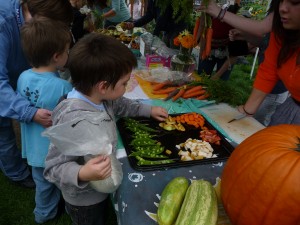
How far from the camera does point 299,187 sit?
0.80 m

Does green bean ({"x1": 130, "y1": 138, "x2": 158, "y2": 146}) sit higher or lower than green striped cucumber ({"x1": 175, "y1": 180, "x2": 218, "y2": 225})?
lower

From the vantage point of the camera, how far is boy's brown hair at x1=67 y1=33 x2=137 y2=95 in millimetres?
1227

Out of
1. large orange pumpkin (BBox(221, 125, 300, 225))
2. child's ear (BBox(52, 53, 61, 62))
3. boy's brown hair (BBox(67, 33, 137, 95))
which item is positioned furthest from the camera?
child's ear (BBox(52, 53, 61, 62))

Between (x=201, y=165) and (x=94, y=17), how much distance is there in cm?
352

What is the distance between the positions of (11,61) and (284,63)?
1.97 metres

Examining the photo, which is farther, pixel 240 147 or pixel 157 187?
pixel 157 187

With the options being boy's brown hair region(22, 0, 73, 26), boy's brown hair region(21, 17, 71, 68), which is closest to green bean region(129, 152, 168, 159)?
boy's brown hair region(21, 17, 71, 68)

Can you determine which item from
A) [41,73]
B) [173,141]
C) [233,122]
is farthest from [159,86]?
[41,73]

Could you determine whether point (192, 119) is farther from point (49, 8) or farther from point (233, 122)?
point (49, 8)

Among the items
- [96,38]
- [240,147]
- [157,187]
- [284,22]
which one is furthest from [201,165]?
[284,22]

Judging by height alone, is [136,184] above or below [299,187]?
below

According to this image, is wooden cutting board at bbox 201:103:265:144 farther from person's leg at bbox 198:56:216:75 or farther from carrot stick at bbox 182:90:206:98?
person's leg at bbox 198:56:216:75

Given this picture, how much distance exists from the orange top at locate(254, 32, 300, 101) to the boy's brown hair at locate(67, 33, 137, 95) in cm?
111

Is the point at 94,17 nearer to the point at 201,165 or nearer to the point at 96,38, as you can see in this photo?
the point at 96,38
